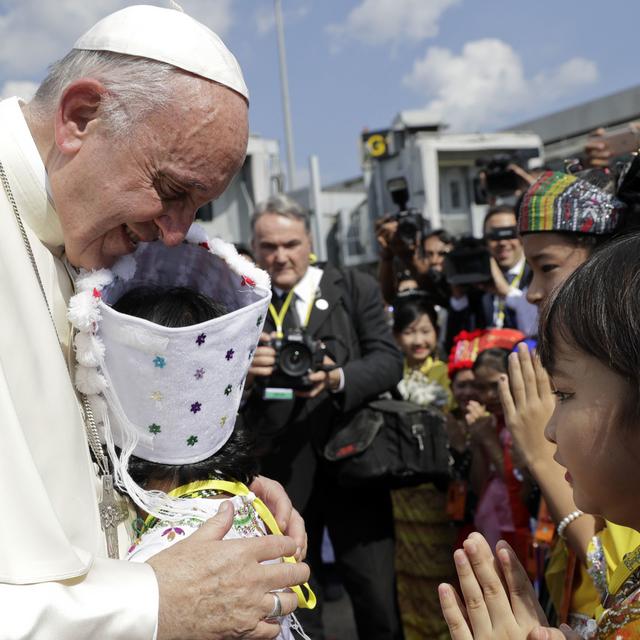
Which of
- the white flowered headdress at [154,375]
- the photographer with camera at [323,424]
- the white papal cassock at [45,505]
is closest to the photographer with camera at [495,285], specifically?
the photographer with camera at [323,424]

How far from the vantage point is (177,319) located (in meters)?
1.83

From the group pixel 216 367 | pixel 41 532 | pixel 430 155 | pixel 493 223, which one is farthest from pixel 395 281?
pixel 430 155

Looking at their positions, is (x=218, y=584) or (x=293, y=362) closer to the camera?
(x=218, y=584)

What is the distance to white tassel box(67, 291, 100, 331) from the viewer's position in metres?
1.66

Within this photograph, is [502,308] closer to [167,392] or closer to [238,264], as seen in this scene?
[238,264]

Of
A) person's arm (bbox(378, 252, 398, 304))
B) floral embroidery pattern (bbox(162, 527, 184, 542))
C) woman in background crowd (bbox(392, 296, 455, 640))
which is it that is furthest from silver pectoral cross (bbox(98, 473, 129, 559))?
person's arm (bbox(378, 252, 398, 304))

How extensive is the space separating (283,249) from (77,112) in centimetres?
254

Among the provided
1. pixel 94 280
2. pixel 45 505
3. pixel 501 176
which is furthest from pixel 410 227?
pixel 45 505

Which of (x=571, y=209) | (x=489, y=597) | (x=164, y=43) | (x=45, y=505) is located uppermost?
(x=164, y=43)

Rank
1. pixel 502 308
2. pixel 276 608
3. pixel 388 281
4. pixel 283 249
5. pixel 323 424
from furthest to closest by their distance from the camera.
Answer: pixel 388 281
pixel 502 308
pixel 283 249
pixel 323 424
pixel 276 608

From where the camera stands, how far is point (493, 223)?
216 inches

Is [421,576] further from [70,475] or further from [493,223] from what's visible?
[70,475]

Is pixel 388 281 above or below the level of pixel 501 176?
below

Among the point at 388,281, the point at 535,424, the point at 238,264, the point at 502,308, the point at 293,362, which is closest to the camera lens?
the point at 238,264
